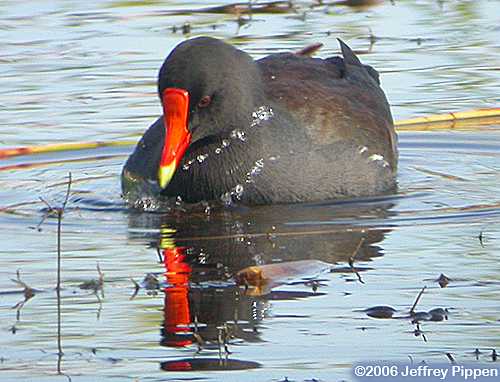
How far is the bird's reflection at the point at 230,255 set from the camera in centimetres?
580

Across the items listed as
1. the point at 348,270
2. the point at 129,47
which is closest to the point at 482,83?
the point at 129,47

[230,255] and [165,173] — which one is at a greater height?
[165,173]

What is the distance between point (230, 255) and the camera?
7.29 metres

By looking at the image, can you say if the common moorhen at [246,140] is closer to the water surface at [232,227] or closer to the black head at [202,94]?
the black head at [202,94]

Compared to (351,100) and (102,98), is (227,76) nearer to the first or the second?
(351,100)

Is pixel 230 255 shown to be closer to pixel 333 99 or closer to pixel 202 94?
pixel 202 94

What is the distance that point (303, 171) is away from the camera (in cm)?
848

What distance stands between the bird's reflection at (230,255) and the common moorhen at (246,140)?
0.17 metres

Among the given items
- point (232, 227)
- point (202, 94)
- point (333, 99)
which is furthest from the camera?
point (333, 99)

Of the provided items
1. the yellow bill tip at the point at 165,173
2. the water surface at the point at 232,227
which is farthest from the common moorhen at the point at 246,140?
the water surface at the point at 232,227

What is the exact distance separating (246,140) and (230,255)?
1284 millimetres

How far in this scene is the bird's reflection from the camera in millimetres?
5801

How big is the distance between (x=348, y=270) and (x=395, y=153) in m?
2.61

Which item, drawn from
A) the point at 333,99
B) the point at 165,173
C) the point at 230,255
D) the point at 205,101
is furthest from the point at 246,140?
the point at 230,255
